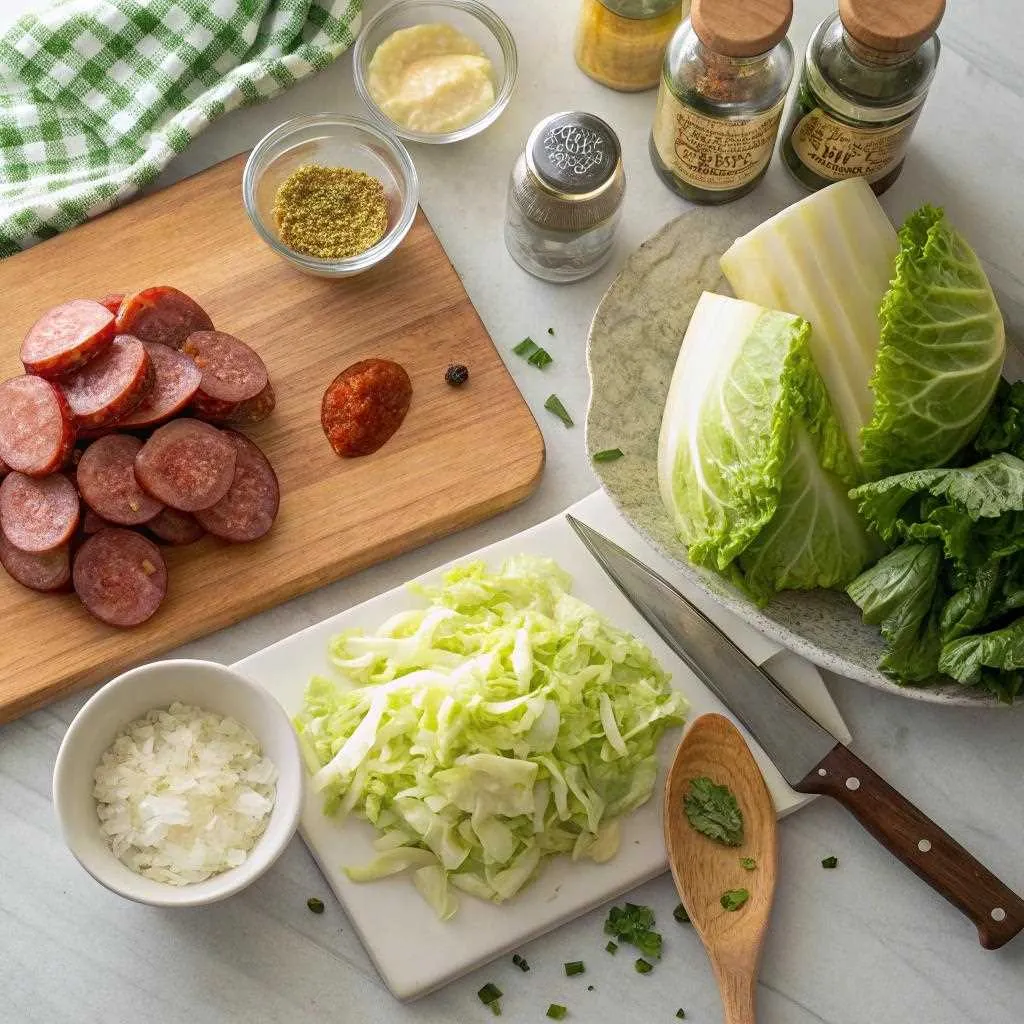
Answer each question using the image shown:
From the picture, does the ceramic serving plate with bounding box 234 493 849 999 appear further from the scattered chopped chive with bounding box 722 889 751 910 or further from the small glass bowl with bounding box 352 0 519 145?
the small glass bowl with bounding box 352 0 519 145

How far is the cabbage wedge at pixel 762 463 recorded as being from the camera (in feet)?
7.04

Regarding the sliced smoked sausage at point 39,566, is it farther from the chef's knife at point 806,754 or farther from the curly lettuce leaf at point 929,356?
the curly lettuce leaf at point 929,356

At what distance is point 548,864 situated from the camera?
225 cm

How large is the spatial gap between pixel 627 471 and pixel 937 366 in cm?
60

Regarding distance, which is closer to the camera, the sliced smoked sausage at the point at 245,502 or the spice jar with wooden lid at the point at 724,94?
the spice jar with wooden lid at the point at 724,94

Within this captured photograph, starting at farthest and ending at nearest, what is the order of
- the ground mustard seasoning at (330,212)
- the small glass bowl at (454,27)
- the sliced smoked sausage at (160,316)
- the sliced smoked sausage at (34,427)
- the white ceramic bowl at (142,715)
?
1. the small glass bowl at (454,27)
2. the ground mustard seasoning at (330,212)
3. the sliced smoked sausage at (160,316)
4. the sliced smoked sausage at (34,427)
5. the white ceramic bowl at (142,715)

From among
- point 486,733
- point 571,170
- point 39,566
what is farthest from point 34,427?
point 571,170

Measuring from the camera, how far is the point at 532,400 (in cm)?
252

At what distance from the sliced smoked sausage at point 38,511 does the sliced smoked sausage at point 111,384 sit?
5.1 inches

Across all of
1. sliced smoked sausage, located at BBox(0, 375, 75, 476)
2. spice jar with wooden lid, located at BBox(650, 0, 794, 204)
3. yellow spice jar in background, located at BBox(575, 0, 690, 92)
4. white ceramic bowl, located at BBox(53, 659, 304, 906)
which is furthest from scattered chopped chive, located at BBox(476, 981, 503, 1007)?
yellow spice jar in background, located at BBox(575, 0, 690, 92)

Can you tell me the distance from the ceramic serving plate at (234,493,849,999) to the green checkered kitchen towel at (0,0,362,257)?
1.03 metres

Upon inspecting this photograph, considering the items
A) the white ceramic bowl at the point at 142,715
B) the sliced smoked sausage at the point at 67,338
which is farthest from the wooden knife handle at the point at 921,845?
the sliced smoked sausage at the point at 67,338

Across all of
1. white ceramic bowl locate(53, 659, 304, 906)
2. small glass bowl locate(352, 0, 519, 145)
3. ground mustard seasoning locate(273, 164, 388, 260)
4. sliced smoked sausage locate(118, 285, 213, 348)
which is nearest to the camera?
white ceramic bowl locate(53, 659, 304, 906)

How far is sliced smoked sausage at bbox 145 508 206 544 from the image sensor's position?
2299 mm
